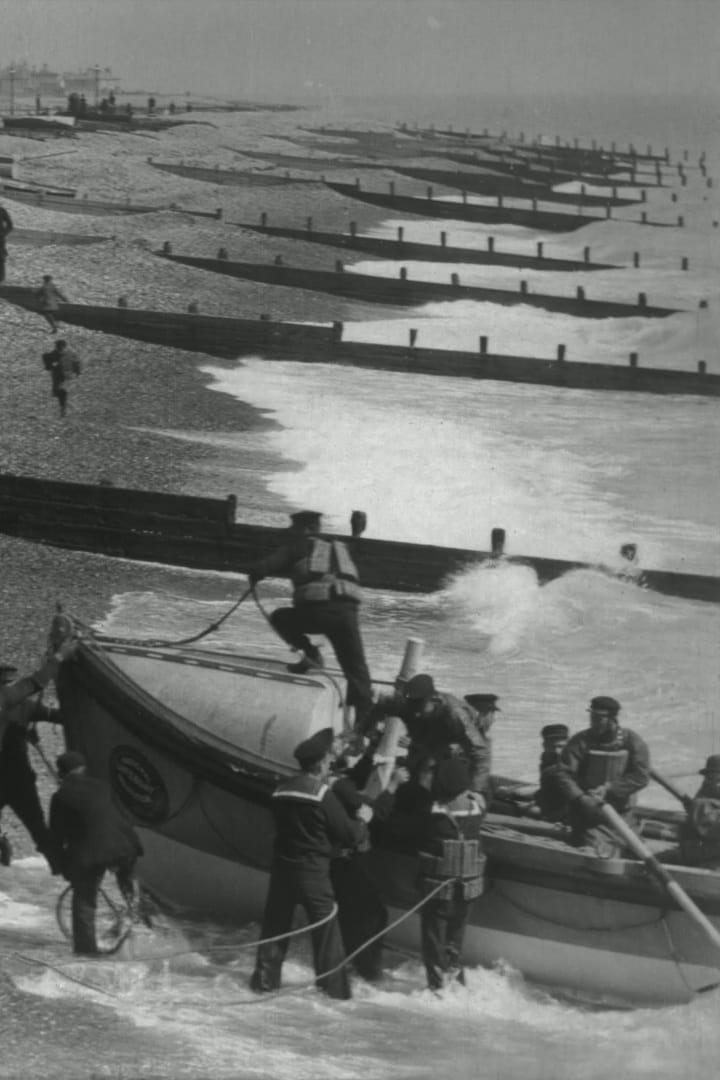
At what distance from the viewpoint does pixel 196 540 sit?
9688 mm

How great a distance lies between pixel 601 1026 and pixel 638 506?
3.67m

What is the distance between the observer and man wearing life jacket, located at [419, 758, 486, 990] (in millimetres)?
6609

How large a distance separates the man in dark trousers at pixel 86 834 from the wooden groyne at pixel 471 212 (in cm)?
551

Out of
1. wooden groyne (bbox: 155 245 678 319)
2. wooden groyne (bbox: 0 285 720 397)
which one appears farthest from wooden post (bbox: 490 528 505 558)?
wooden groyne (bbox: 155 245 678 319)

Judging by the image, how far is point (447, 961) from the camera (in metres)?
6.89

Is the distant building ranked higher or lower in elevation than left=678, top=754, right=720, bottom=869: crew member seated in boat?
higher

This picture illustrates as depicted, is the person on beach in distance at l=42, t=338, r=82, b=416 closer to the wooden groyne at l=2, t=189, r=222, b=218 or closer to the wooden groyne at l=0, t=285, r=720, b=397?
the wooden groyne at l=0, t=285, r=720, b=397

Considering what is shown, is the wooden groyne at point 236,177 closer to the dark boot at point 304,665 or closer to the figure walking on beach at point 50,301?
the figure walking on beach at point 50,301

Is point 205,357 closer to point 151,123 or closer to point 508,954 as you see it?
point 151,123

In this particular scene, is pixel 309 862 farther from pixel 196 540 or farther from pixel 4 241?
pixel 4 241

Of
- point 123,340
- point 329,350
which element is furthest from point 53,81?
point 329,350

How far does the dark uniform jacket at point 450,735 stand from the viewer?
683 cm

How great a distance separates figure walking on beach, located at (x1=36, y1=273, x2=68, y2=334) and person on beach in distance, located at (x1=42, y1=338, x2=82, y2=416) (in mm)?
153

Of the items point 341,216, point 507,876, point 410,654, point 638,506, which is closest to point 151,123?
point 341,216
